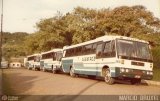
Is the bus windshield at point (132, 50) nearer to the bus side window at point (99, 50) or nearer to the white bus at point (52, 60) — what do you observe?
the bus side window at point (99, 50)

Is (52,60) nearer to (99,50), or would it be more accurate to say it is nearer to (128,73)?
(99,50)

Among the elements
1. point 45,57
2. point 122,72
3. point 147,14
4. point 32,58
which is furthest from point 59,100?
point 32,58

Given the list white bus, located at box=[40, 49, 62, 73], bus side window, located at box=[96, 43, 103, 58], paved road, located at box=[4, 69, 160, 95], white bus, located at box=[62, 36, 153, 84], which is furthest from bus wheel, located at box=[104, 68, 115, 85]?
white bus, located at box=[40, 49, 62, 73]

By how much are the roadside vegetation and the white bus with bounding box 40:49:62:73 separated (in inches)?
30.5

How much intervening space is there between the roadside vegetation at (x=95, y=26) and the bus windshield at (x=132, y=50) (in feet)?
37.0

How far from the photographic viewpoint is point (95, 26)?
32.0 metres

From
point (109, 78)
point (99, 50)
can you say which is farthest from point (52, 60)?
point (109, 78)

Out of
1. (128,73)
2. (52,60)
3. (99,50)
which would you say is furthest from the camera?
(52,60)

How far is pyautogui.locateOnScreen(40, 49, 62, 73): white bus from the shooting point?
28.0 m

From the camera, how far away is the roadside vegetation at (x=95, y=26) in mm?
28219

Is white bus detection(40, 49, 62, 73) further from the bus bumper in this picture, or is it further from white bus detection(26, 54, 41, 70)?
the bus bumper

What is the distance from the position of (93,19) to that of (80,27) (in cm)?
292

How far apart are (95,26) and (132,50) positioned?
700 inches

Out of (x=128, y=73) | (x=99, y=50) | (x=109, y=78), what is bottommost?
(x=109, y=78)
